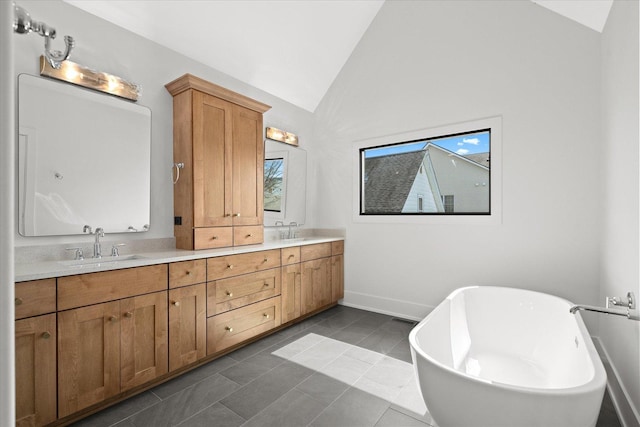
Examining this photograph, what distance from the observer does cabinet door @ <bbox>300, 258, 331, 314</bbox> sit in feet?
11.3

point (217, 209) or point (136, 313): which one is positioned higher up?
point (217, 209)

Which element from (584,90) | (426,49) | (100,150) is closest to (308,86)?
(426,49)

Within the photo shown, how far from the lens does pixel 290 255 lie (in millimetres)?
3266

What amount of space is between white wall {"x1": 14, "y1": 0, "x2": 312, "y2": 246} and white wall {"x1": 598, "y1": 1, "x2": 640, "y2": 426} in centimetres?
311

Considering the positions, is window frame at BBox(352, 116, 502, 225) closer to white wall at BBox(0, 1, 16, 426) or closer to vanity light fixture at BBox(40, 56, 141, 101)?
vanity light fixture at BBox(40, 56, 141, 101)

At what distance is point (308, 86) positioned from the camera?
4066 millimetres

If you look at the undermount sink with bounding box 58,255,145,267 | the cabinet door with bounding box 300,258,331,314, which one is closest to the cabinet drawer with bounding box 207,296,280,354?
the cabinet door with bounding box 300,258,331,314

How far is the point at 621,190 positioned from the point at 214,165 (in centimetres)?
293

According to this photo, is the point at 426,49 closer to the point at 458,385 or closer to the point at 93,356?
the point at 458,385

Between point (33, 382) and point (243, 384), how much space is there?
1142mm

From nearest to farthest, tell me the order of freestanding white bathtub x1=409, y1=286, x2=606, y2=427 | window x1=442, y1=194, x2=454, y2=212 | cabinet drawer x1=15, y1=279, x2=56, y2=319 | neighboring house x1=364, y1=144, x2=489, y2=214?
freestanding white bathtub x1=409, y1=286, x2=606, y2=427 < cabinet drawer x1=15, y1=279, x2=56, y2=319 < neighboring house x1=364, y1=144, x2=489, y2=214 < window x1=442, y1=194, x2=454, y2=212

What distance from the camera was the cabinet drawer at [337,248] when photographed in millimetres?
3926

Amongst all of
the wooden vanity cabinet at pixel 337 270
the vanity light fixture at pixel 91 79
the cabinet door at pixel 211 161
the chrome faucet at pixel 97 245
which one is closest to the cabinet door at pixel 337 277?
the wooden vanity cabinet at pixel 337 270

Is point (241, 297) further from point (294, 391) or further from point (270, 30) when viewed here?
point (270, 30)
